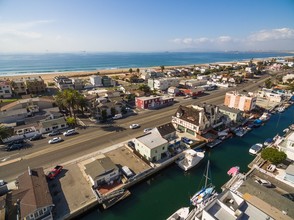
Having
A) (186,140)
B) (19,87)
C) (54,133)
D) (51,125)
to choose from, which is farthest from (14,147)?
(19,87)

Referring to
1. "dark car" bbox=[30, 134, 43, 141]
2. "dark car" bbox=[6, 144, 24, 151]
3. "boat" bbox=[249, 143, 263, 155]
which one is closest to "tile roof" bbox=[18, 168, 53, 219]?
"dark car" bbox=[6, 144, 24, 151]

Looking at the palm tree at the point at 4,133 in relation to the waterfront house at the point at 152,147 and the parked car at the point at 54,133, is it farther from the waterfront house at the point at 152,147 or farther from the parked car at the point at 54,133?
the waterfront house at the point at 152,147

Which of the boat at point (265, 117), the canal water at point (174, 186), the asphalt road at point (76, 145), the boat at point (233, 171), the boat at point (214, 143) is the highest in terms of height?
the asphalt road at point (76, 145)

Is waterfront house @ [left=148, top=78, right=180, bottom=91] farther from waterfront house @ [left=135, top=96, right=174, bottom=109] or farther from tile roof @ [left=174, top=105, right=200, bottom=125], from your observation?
tile roof @ [left=174, top=105, right=200, bottom=125]

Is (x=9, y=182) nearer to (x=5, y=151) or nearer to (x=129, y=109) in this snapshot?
(x=5, y=151)

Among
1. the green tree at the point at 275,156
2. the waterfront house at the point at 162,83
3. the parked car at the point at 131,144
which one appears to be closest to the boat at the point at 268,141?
the green tree at the point at 275,156

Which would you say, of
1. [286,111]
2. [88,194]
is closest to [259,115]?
[286,111]

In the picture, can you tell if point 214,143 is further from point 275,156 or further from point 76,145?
point 76,145
